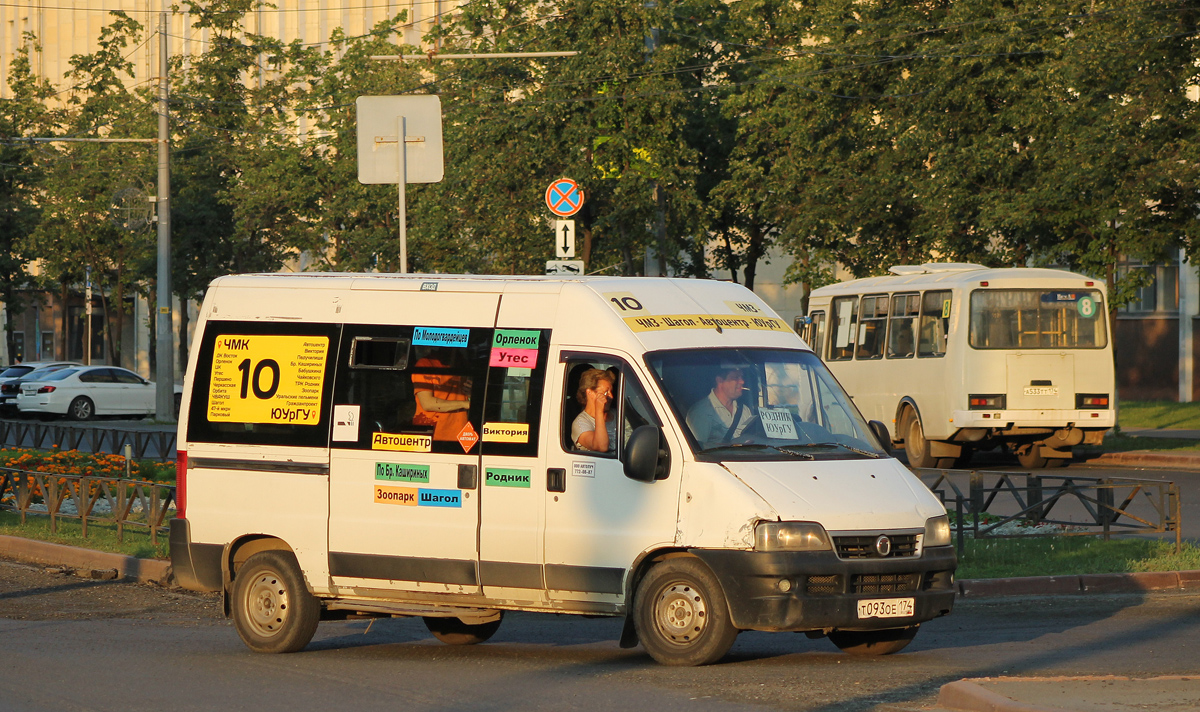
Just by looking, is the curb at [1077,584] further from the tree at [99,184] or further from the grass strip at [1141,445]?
the tree at [99,184]

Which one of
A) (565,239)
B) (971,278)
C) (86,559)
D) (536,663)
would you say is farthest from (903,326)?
(536,663)

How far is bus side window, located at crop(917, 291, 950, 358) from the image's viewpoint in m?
25.8

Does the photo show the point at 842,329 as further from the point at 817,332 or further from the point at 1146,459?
the point at 1146,459

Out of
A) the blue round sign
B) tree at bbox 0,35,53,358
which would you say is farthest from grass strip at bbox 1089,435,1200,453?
tree at bbox 0,35,53,358

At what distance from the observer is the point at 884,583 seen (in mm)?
9062

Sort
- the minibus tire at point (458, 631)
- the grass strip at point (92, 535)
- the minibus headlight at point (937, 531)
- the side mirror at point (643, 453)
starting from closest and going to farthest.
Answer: the side mirror at point (643, 453) → the minibus headlight at point (937, 531) → the minibus tire at point (458, 631) → the grass strip at point (92, 535)

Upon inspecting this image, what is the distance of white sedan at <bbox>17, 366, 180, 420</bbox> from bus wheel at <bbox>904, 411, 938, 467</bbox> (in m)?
24.3

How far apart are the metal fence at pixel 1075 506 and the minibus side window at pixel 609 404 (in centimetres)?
595

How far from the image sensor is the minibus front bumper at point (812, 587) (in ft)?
28.9

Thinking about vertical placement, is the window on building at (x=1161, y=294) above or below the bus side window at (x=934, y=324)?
above

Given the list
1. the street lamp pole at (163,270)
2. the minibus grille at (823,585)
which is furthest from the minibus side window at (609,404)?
the street lamp pole at (163,270)

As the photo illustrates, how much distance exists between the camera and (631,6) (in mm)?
29078

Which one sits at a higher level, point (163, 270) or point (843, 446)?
point (163, 270)

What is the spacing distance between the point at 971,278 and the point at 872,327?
9.64 feet
